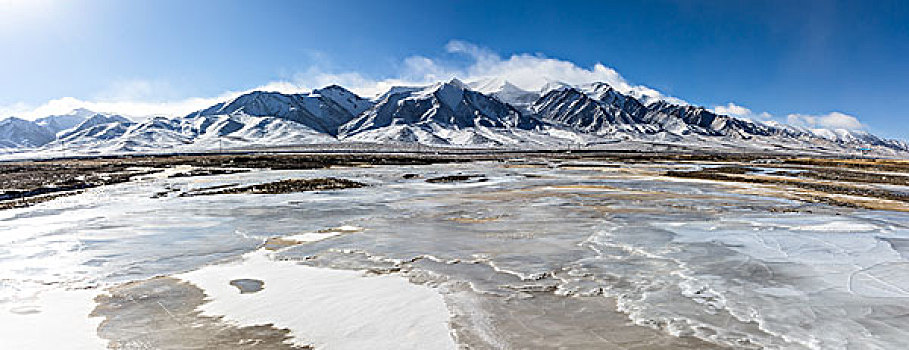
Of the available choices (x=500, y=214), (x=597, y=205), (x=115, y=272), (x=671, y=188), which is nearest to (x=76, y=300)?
(x=115, y=272)

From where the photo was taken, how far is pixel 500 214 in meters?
20.1

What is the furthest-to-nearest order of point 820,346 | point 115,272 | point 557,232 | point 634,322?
point 557,232
point 115,272
point 634,322
point 820,346

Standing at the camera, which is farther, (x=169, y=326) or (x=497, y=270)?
(x=497, y=270)

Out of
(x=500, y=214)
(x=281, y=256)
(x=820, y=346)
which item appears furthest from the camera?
(x=500, y=214)

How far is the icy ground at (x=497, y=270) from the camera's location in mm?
7750

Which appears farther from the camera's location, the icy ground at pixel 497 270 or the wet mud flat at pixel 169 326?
the icy ground at pixel 497 270

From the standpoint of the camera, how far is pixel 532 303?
29.7 ft

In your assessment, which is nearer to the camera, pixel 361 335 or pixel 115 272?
pixel 361 335

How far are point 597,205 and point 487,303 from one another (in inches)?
590

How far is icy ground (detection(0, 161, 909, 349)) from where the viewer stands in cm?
775

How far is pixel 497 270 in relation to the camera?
11273mm

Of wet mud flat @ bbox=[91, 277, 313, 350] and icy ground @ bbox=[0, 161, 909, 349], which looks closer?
wet mud flat @ bbox=[91, 277, 313, 350]

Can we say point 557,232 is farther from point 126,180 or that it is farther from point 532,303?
point 126,180

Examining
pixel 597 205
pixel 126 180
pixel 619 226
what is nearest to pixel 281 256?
pixel 619 226
